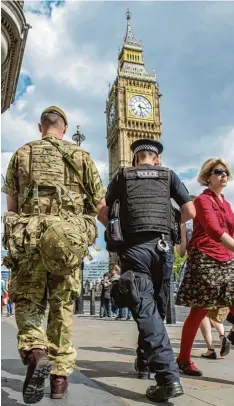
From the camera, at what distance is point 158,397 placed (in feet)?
7.84

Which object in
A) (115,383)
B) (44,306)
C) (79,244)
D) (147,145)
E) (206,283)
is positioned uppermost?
(147,145)

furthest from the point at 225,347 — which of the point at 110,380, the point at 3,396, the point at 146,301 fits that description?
the point at 3,396

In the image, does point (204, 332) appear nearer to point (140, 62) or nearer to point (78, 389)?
point (78, 389)

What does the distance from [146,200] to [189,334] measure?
126 centimetres

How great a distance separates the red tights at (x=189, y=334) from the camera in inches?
135

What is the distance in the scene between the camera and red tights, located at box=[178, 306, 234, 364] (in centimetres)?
343

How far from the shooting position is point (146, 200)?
2.92m

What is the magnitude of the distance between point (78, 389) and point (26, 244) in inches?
38.1

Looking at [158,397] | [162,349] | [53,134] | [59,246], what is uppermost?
[53,134]

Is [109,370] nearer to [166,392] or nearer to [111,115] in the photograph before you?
[166,392]

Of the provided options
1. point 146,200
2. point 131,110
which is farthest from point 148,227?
point 131,110

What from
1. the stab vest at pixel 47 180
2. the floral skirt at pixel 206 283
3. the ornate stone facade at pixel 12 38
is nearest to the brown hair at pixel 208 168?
the floral skirt at pixel 206 283

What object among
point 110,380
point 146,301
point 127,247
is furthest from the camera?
point 110,380

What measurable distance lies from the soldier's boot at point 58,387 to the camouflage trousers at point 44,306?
0.09 ft
